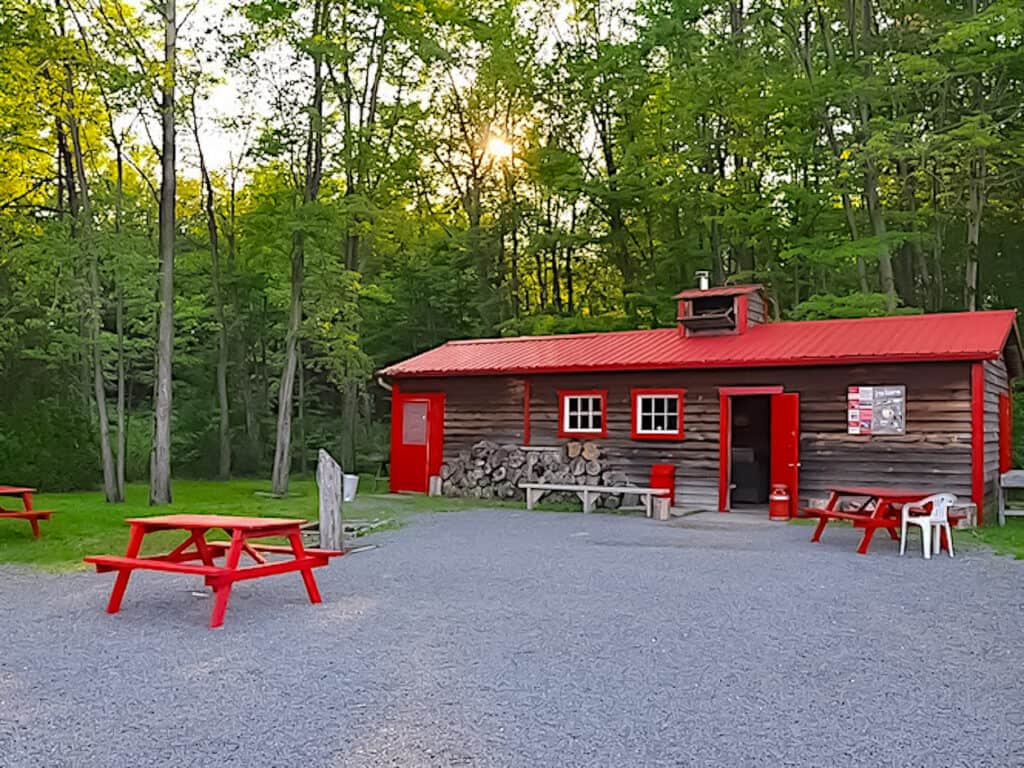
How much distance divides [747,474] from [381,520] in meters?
6.58

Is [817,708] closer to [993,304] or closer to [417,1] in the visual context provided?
[417,1]

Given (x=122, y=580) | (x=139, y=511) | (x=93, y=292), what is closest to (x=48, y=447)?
(x=93, y=292)

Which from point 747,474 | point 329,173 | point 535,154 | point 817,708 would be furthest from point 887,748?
point 535,154

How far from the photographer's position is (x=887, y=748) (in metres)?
3.74

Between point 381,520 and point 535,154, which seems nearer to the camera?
point 381,520

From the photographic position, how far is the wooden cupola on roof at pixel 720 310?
1553 centimetres

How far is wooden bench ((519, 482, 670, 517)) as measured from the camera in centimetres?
1342

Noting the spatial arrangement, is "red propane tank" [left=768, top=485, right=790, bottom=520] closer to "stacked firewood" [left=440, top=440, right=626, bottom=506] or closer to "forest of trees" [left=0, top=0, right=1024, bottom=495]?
"stacked firewood" [left=440, top=440, right=626, bottom=506]

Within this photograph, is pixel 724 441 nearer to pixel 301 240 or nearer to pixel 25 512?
pixel 301 240

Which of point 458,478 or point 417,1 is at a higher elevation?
point 417,1

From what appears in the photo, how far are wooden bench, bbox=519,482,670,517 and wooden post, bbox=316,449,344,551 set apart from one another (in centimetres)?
565

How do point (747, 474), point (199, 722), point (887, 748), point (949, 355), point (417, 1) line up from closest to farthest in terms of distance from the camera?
point (887, 748), point (199, 722), point (949, 355), point (747, 474), point (417, 1)

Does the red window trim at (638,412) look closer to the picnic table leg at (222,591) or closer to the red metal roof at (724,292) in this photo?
the red metal roof at (724,292)

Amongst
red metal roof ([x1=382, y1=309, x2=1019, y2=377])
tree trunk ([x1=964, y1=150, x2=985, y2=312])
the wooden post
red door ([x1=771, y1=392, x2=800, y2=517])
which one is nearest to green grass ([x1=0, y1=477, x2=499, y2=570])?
the wooden post
